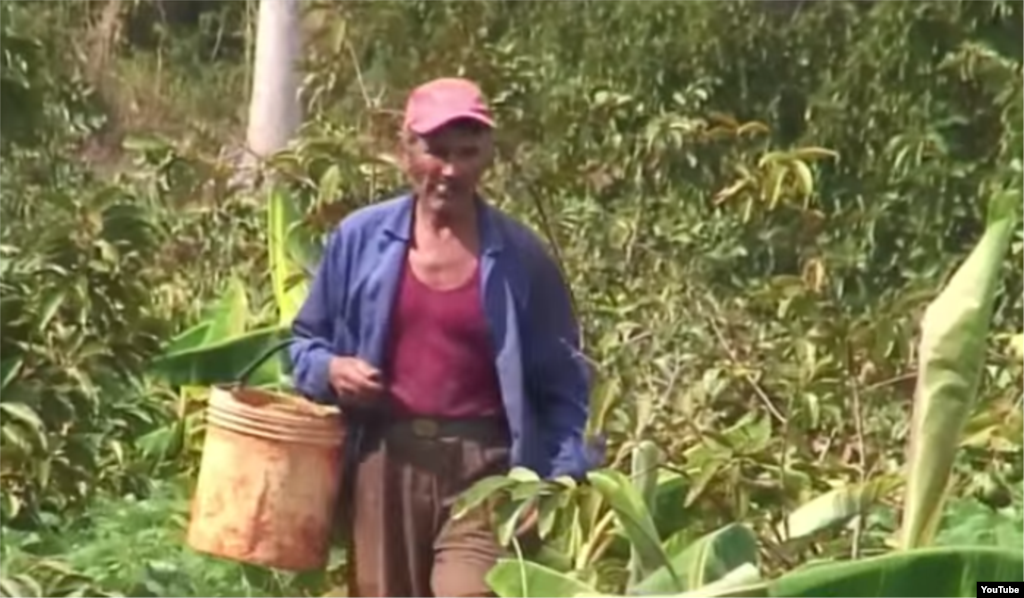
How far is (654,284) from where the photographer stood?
7555mm

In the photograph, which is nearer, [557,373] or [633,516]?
[633,516]

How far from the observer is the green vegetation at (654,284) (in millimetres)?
3723

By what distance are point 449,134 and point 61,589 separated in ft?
3.99

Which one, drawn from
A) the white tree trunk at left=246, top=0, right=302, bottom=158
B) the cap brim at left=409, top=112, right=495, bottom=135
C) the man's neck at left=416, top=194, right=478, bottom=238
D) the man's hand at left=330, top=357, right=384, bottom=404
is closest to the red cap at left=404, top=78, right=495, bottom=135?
the cap brim at left=409, top=112, right=495, bottom=135

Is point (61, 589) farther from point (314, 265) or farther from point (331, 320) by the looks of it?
point (314, 265)

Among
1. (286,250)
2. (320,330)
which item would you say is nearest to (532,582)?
(320,330)

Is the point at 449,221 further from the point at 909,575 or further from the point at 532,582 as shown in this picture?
the point at 909,575

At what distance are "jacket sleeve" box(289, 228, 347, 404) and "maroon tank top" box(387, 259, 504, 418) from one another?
16 centimetres

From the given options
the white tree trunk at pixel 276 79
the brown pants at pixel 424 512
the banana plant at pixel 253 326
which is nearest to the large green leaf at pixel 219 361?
the banana plant at pixel 253 326

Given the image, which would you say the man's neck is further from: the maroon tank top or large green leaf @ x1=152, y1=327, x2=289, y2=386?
large green leaf @ x1=152, y1=327, x2=289, y2=386

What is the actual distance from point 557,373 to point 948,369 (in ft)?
4.38

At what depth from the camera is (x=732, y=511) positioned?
444cm

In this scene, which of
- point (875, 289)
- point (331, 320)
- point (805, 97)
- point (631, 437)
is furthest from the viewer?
point (805, 97)

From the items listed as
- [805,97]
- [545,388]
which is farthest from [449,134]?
[805,97]
